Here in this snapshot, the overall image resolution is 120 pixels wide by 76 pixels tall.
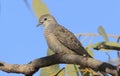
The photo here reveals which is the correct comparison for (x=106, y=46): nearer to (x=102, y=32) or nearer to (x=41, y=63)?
(x=102, y=32)

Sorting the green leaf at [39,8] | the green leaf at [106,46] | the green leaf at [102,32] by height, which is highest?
the green leaf at [39,8]

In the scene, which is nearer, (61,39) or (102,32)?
(102,32)

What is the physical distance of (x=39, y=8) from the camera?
2.90m

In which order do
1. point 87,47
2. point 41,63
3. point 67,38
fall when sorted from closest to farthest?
point 41,63 → point 87,47 → point 67,38

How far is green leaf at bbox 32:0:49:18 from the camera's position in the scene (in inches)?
113

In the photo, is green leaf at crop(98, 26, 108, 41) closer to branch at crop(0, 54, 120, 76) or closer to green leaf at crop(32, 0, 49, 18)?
branch at crop(0, 54, 120, 76)

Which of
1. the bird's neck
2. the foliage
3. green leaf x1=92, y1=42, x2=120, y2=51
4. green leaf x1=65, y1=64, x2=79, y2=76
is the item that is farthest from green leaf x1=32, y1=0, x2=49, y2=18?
the bird's neck

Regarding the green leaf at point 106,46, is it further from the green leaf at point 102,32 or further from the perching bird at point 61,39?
the perching bird at point 61,39

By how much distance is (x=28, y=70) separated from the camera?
2.38m

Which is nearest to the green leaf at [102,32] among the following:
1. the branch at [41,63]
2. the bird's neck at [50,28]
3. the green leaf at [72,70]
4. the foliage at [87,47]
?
the foliage at [87,47]

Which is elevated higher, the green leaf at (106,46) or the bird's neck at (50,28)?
the bird's neck at (50,28)

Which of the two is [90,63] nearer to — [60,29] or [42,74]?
[42,74]

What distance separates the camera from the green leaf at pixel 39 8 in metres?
2.87

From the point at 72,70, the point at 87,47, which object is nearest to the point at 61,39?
the point at 87,47
